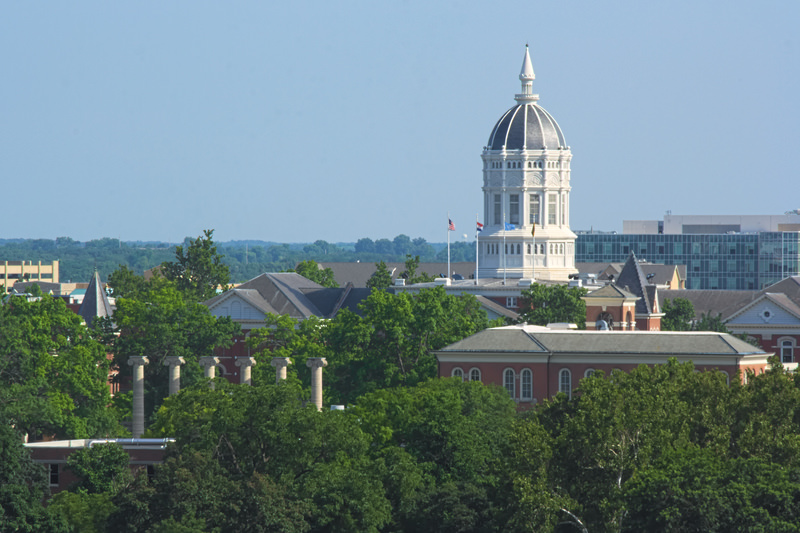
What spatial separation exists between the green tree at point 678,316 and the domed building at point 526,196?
11303mm

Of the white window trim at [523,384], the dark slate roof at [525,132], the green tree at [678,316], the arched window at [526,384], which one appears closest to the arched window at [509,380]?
the white window trim at [523,384]

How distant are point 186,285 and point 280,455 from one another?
9148 centimetres

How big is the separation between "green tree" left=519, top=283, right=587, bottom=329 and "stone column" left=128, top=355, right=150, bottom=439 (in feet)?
88.0

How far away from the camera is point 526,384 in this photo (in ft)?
362

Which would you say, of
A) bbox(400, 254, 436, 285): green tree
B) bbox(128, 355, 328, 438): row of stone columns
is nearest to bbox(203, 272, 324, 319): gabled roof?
bbox(400, 254, 436, 285): green tree

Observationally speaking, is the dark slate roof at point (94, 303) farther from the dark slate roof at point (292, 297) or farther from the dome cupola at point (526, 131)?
the dome cupola at point (526, 131)

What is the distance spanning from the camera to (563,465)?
263ft

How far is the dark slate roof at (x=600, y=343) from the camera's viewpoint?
10650 centimetres

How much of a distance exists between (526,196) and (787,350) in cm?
2562

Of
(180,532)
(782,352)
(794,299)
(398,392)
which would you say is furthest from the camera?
(794,299)

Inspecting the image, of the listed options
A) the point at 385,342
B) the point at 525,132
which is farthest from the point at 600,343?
the point at 525,132

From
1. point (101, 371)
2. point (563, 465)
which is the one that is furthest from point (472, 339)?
point (563, 465)

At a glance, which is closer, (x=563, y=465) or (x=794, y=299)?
(x=563, y=465)

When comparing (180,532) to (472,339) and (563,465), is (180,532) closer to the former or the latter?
(563,465)
